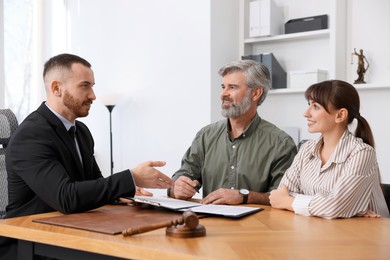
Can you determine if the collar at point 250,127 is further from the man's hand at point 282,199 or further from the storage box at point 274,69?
the storage box at point 274,69

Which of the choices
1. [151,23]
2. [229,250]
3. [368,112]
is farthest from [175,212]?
[151,23]

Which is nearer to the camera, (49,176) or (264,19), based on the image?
(49,176)

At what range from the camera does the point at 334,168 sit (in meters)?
1.98

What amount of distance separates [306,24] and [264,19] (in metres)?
0.35

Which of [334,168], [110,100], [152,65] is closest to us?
[334,168]

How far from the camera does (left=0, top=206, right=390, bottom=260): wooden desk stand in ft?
4.19

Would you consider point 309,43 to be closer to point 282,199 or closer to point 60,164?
point 282,199

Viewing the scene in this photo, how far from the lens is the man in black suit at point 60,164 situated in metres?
1.85

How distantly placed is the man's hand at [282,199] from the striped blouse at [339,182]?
0.03 meters

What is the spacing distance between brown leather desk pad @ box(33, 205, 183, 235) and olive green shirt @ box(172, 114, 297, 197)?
0.73m

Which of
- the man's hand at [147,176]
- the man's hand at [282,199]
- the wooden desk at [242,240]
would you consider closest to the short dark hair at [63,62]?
the man's hand at [147,176]

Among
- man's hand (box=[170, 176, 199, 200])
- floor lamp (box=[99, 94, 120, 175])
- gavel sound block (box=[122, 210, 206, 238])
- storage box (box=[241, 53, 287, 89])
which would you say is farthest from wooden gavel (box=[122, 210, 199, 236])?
floor lamp (box=[99, 94, 120, 175])

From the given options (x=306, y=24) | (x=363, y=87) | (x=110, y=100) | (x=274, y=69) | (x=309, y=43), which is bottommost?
(x=110, y=100)

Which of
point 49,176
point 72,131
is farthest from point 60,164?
point 72,131
